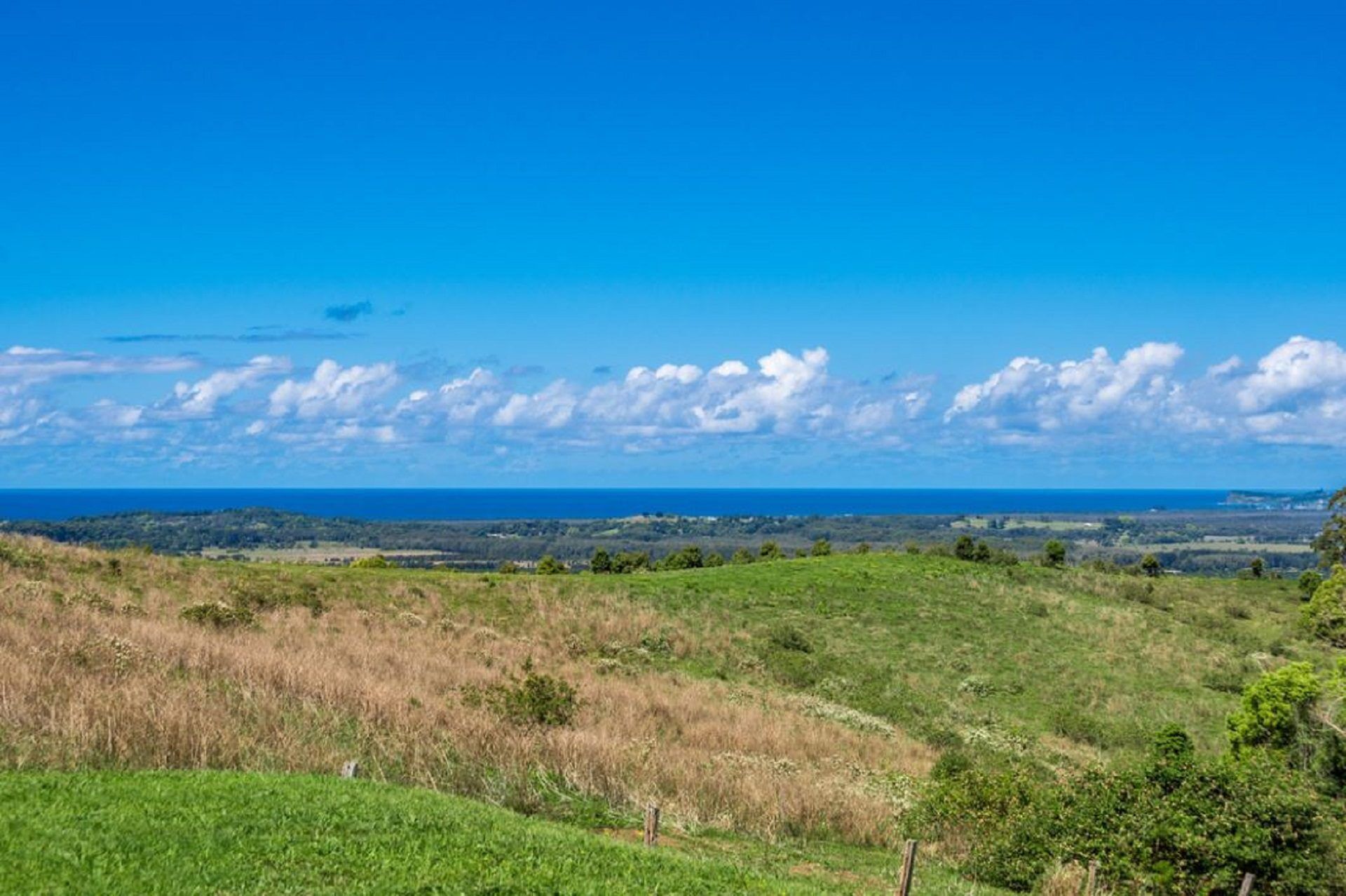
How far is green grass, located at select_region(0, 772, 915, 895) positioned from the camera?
928 cm

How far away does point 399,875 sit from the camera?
9828 mm

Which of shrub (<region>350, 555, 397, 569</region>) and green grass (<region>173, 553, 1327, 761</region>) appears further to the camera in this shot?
shrub (<region>350, 555, 397, 569</region>)

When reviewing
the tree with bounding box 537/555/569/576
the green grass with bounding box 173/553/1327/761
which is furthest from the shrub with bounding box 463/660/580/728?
the tree with bounding box 537/555/569/576

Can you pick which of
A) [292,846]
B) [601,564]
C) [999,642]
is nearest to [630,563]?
[601,564]

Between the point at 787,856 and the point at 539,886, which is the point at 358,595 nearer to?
the point at 787,856

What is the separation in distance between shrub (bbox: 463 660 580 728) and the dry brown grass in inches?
16.2

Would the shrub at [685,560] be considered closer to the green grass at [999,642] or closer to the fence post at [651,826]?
the green grass at [999,642]

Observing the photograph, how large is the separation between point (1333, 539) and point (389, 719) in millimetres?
50930

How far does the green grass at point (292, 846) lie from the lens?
9.28m

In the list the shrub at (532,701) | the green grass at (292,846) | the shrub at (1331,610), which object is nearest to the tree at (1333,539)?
the shrub at (1331,610)

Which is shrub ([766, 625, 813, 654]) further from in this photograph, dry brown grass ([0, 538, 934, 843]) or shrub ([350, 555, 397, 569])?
shrub ([350, 555, 397, 569])

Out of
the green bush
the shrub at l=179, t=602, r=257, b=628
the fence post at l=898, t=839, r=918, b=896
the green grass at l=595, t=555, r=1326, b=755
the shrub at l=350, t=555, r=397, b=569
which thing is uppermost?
the shrub at l=179, t=602, r=257, b=628

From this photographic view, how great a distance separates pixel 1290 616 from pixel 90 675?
60026mm

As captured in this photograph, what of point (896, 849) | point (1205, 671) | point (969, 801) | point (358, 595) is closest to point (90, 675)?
point (896, 849)
